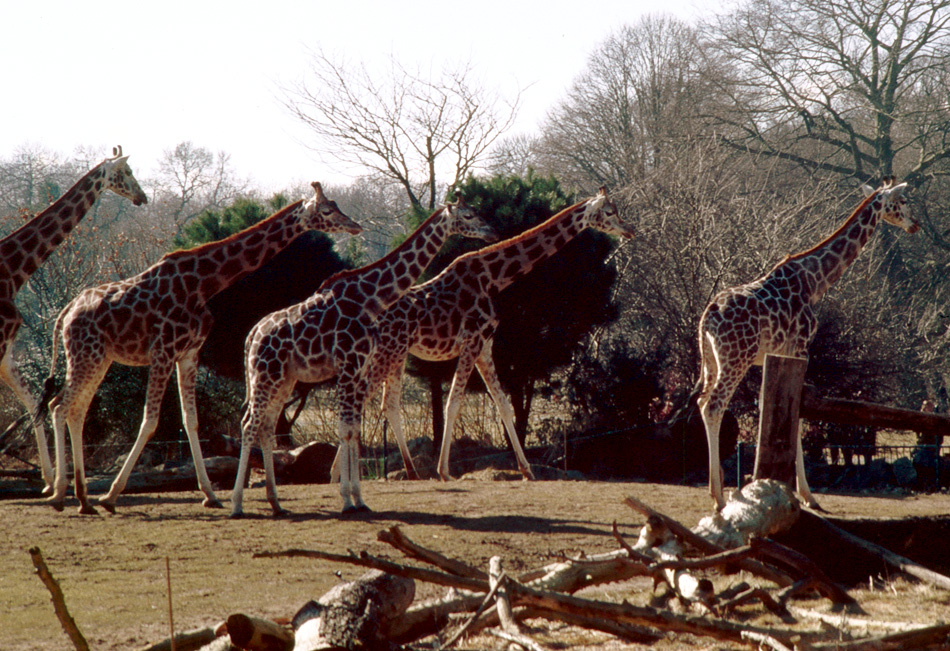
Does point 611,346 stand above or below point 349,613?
above

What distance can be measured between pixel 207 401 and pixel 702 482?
8.63m

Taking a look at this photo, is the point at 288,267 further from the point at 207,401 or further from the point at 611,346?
the point at 611,346

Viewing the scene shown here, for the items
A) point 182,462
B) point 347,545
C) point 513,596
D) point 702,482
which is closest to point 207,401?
point 182,462

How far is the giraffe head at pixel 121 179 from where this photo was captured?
32.9ft

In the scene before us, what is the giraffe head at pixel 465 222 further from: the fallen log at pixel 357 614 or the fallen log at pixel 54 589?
the fallen log at pixel 54 589

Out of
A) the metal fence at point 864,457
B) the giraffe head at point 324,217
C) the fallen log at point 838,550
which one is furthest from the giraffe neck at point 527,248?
the fallen log at point 838,550

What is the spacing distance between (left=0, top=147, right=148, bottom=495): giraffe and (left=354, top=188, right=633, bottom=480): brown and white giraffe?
3432 millimetres

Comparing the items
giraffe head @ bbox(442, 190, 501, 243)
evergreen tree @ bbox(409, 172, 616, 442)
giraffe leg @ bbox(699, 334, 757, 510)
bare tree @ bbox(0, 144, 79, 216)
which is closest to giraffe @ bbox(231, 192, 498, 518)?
giraffe head @ bbox(442, 190, 501, 243)

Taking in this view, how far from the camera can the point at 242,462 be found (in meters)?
8.86

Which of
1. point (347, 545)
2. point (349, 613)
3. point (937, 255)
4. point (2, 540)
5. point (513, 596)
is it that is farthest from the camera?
point (937, 255)

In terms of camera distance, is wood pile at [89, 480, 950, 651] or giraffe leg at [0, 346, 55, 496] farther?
giraffe leg at [0, 346, 55, 496]

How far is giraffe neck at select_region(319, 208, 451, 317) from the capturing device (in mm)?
9391

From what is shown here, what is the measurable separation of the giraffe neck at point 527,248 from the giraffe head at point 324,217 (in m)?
1.87

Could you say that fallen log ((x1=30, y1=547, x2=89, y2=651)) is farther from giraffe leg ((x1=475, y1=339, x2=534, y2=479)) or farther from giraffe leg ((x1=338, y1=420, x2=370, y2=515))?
giraffe leg ((x1=475, y1=339, x2=534, y2=479))
